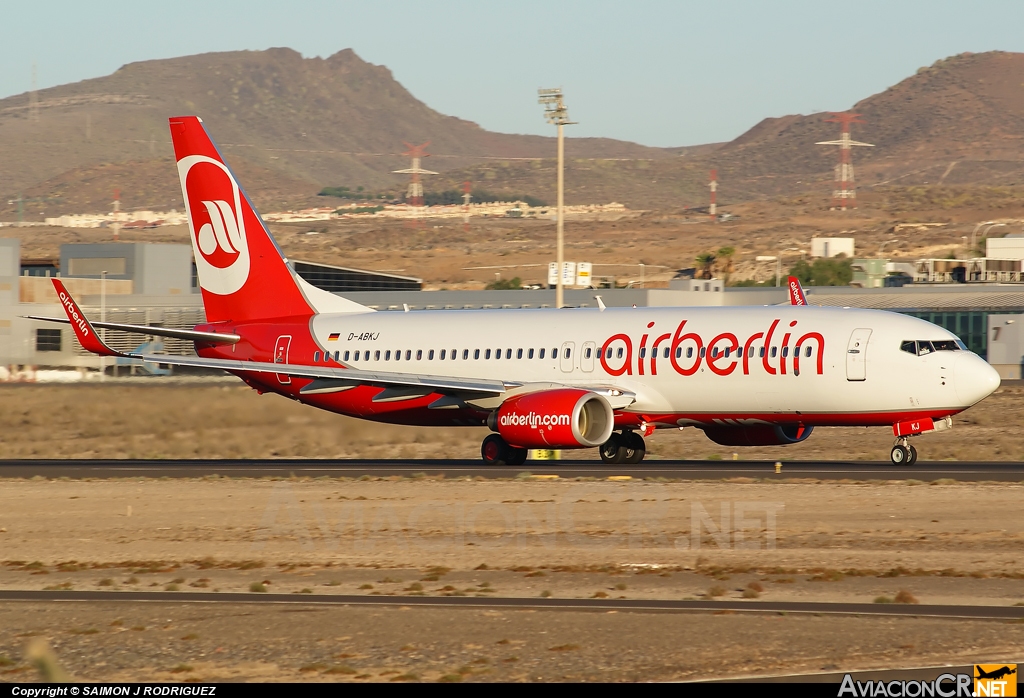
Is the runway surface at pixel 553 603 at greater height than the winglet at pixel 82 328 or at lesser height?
lesser

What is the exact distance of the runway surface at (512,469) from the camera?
30531 millimetres

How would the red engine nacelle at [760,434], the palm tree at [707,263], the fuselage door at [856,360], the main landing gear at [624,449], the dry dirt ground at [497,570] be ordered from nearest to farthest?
the dry dirt ground at [497,570] → the fuselage door at [856,360] → the red engine nacelle at [760,434] → the main landing gear at [624,449] → the palm tree at [707,263]

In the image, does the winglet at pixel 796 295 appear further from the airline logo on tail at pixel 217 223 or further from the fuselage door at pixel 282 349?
the airline logo on tail at pixel 217 223

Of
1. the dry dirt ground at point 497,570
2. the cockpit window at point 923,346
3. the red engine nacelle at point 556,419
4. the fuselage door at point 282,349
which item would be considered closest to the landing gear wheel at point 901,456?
the cockpit window at point 923,346

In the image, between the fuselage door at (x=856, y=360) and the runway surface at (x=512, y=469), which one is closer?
the runway surface at (x=512, y=469)

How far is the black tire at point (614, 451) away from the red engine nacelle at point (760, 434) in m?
2.39

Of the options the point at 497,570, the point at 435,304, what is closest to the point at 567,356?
the point at 497,570

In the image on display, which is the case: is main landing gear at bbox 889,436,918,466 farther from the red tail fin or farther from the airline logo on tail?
the airline logo on tail

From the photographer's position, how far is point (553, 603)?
16.8 m

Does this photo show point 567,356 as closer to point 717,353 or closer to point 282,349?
point 717,353

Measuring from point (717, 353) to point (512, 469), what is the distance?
19.1ft

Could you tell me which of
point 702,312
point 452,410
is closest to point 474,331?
point 452,410

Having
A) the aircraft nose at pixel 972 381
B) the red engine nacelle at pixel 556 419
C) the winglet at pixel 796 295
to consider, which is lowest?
the red engine nacelle at pixel 556 419

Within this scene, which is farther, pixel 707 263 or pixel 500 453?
pixel 707 263
